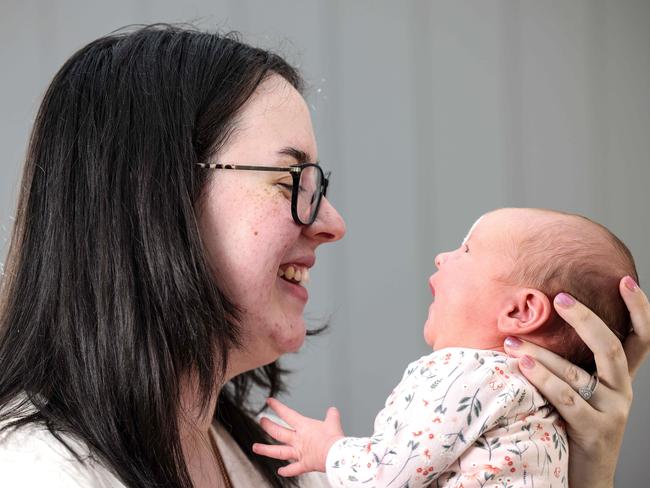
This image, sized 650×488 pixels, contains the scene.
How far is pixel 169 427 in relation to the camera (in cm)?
135

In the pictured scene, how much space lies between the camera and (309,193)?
1.55 m

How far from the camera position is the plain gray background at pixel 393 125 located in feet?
9.59

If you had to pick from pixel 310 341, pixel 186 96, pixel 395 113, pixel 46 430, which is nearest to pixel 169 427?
pixel 46 430

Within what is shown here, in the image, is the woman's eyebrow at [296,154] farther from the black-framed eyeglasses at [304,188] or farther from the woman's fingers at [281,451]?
the woman's fingers at [281,451]

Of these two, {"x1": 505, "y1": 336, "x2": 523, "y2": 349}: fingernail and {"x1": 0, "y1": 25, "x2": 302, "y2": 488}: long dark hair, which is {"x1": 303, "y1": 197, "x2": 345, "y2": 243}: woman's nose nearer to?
{"x1": 0, "y1": 25, "x2": 302, "y2": 488}: long dark hair

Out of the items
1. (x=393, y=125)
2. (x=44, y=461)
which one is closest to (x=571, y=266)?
(x=44, y=461)

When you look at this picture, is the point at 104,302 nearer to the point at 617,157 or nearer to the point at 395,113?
the point at 395,113

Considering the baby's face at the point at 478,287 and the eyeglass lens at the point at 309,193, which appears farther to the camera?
the eyeglass lens at the point at 309,193

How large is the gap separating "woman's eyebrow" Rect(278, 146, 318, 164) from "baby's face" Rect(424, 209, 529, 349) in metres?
0.33

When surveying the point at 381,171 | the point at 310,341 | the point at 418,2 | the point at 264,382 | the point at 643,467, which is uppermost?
the point at 418,2

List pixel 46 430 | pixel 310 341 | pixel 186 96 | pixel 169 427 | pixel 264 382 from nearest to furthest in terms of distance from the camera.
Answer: pixel 46 430 → pixel 169 427 → pixel 186 96 → pixel 264 382 → pixel 310 341

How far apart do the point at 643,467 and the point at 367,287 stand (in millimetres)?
1215

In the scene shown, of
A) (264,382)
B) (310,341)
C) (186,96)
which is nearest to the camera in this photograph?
(186,96)

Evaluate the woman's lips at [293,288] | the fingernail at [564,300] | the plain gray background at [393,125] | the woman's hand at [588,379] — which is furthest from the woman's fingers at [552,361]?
the plain gray background at [393,125]
